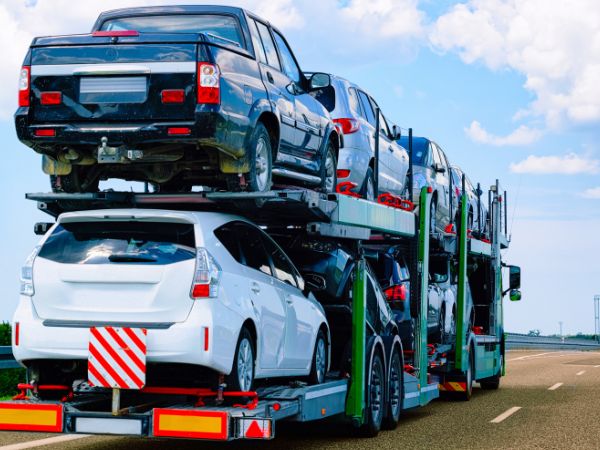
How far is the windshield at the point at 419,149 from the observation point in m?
17.9

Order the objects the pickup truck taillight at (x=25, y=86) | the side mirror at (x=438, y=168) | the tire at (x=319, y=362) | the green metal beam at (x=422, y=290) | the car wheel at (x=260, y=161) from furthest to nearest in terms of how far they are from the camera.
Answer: the side mirror at (x=438, y=168) < the green metal beam at (x=422, y=290) < the tire at (x=319, y=362) < the car wheel at (x=260, y=161) < the pickup truck taillight at (x=25, y=86)

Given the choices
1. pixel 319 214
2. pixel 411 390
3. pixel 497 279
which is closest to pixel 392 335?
pixel 411 390

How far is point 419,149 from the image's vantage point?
1803 cm

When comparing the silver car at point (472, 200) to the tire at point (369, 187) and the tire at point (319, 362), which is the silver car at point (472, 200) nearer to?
the tire at point (369, 187)

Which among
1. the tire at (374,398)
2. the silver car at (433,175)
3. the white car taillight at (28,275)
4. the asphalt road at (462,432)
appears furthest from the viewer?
the silver car at (433,175)

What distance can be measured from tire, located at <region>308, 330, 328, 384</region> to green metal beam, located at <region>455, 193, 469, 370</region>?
6.51 meters

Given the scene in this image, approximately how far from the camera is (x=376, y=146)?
527 inches

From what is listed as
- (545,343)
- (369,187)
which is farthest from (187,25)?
(545,343)

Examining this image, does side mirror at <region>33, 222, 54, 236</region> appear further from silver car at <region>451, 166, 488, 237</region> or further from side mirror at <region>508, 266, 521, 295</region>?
side mirror at <region>508, 266, 521, 295</region>

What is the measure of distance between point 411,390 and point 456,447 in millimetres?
2605

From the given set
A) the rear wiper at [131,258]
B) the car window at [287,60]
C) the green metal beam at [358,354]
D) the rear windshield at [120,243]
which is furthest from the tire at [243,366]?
the car window at [287,60]

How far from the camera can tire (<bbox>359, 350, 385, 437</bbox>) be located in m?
11.4

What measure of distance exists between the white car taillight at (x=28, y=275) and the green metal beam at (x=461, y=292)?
31.1 feet

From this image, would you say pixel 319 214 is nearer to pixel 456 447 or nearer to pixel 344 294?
pixel 344 294
